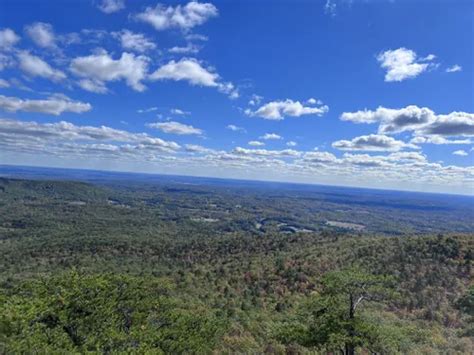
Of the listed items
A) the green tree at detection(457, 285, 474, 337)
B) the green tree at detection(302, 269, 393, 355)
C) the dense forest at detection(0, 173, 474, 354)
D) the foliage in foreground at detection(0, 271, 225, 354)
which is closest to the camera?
the foliage in foreground at detection(0, 271, 225, 354)

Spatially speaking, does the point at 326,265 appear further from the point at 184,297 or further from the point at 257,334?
the point at 257,334

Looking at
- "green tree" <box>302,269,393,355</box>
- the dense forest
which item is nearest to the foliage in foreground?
the dense forest

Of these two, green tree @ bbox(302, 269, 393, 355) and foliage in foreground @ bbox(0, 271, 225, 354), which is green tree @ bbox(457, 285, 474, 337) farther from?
foliage in foreground @ bbox(0, 271, 225, 354)

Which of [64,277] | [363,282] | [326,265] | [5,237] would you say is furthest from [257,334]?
[5,237]

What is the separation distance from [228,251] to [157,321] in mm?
57509

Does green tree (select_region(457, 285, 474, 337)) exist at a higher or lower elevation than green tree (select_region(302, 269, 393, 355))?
lower

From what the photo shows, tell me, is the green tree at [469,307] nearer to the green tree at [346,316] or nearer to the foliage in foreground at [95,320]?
the green tree at [346,316]

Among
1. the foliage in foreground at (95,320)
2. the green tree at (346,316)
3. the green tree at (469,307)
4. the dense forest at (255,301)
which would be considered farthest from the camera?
the green tree at (469,307)

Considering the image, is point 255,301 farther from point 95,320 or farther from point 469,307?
point 95,320

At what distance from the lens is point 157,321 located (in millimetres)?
15016

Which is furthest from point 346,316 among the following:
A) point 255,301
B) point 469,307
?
point 255,301

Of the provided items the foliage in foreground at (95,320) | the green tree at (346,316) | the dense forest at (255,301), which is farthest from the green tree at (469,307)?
the foliage in foreground at (95,320)

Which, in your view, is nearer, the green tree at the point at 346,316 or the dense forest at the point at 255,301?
the dense forest at the point at 255,301

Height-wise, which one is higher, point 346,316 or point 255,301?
point 346,316
